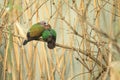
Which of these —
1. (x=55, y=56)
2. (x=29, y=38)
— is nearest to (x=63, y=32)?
(x=55, y=56)

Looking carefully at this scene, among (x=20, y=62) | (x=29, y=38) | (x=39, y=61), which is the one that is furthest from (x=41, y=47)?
(x=29, y=38)

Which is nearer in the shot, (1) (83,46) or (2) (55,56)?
(1) (83,46)

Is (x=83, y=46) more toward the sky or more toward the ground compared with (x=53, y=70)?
more toward the sky

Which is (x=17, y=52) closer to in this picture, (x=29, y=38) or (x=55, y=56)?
(x=55, y=56)

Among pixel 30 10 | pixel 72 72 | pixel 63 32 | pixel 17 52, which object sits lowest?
pixel 72 72

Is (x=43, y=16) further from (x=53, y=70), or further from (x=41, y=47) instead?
(x=53, y=70)

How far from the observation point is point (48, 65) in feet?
5.09

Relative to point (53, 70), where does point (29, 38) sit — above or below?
above

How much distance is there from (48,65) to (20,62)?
0.64 feet

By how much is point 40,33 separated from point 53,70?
86 cm

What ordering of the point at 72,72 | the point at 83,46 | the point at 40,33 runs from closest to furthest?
the point at 40,33, the point at 83,46, the point at 72,72

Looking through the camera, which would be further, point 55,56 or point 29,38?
point 55,56

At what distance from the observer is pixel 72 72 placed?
1.54 metres

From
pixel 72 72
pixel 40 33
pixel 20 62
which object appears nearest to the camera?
pixel 40 33
